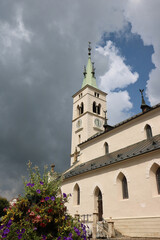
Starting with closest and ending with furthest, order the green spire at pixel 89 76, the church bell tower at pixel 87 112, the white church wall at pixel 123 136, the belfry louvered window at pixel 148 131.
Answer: the white church wall at pixel 123 136 → the belfry louvered window at pixel 148 131 → the church bell tower at pixel 87 112 → the green spire at pixel 89 76

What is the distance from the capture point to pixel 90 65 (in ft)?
158

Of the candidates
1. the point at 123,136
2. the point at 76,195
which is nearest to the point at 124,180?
the point at 123,136

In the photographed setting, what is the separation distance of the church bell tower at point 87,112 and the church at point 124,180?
627 cm

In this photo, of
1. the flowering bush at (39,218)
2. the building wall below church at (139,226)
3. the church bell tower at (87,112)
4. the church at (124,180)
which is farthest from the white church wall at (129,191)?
the church bell tower at (87,112)

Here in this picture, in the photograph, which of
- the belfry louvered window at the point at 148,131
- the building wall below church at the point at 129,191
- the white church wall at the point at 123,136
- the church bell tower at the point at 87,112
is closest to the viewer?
the building wall below church at the point at 129,191

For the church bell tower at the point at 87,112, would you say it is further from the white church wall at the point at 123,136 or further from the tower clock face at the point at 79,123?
the white church wall at the point at 123,136

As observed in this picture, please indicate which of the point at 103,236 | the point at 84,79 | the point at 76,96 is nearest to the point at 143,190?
the point at 103,236

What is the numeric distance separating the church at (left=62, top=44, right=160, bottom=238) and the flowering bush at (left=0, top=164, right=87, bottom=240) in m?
10.7

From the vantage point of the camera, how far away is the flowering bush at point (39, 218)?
4.65m

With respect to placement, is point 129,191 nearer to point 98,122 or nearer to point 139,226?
point 139,226

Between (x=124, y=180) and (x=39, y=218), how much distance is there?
13.9m

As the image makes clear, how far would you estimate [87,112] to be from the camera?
122ft

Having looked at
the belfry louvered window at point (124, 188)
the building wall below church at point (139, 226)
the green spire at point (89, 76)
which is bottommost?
the building wall below church at point (139, 226)

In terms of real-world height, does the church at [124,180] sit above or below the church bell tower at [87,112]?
below
